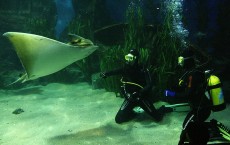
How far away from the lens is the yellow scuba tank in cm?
440

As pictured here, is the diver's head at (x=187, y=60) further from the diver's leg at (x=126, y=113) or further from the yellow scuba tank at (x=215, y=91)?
the diver's leg at (x=126, y=113)

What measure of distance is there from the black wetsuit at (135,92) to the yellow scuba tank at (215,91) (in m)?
1.91

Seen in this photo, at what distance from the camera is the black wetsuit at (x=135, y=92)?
6273mm

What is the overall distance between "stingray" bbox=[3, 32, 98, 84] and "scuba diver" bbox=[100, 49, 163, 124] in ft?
6.46

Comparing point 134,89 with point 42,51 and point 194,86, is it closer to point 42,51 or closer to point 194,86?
point 194,86

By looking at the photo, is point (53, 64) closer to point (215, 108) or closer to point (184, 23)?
point (215, 108)

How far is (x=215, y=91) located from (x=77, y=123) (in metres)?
3.50

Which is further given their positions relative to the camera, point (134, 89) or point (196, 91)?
point (134, 89)

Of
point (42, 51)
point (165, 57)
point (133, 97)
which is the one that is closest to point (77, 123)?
point (133, 97)

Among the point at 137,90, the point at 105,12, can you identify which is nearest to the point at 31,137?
the point at 137,90

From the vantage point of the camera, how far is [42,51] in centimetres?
439

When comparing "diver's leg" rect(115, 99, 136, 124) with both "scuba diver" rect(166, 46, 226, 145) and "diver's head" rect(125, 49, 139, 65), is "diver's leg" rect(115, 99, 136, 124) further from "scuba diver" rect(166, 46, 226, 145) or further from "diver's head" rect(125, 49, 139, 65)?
"scuba diver" rect(166, 46, 226, 145)

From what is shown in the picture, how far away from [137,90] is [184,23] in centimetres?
638

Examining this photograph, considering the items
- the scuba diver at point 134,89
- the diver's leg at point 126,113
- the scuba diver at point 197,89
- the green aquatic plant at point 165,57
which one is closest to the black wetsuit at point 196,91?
the scuba diver at point 197,89
